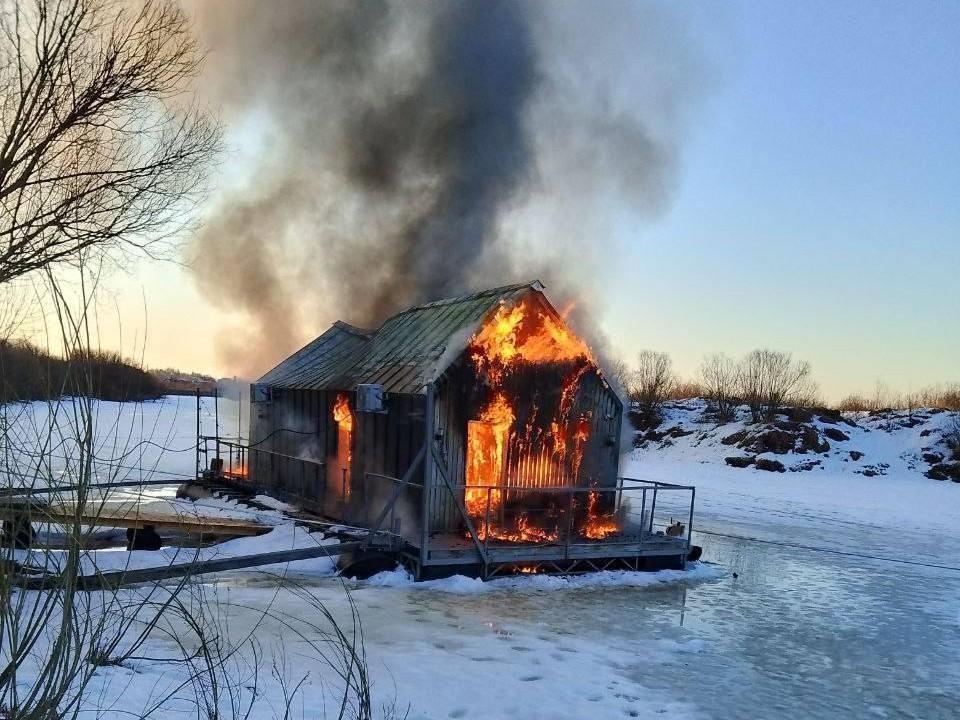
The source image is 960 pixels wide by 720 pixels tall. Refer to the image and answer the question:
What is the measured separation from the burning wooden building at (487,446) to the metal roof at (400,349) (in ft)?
0.18

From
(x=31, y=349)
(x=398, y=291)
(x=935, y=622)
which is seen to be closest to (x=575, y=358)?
(x=935, y=622)

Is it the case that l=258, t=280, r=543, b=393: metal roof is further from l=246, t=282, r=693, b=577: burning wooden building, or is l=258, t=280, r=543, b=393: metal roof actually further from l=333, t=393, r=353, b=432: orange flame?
l=333, t=393, r=353, b=432: orange flame

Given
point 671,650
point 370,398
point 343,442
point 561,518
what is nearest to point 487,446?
point 561,518

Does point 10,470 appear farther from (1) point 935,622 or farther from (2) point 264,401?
(2) point 264,401

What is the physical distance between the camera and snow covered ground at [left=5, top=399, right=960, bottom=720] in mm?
8008

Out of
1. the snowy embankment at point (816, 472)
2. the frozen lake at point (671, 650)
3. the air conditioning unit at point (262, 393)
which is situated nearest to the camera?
the frozen lake at point (671, 650)

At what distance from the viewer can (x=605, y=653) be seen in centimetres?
982

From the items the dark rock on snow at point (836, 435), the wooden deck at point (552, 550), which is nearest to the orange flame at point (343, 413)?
the wooden deck at point (552, 550)

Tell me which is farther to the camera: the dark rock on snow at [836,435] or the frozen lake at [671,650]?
the dark rock on snow at [836,435]

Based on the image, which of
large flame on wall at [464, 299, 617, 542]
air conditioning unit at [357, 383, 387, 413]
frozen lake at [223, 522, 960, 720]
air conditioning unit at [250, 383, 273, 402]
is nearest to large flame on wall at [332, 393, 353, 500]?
air conditioning unit at [357, 383, 387, 413]

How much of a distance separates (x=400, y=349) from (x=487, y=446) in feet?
10.4

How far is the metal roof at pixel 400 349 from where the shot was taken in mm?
15125

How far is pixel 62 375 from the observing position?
3816 millimetres

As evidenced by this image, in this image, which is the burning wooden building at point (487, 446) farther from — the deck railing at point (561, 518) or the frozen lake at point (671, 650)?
the frozen lake at point (671, 650)
